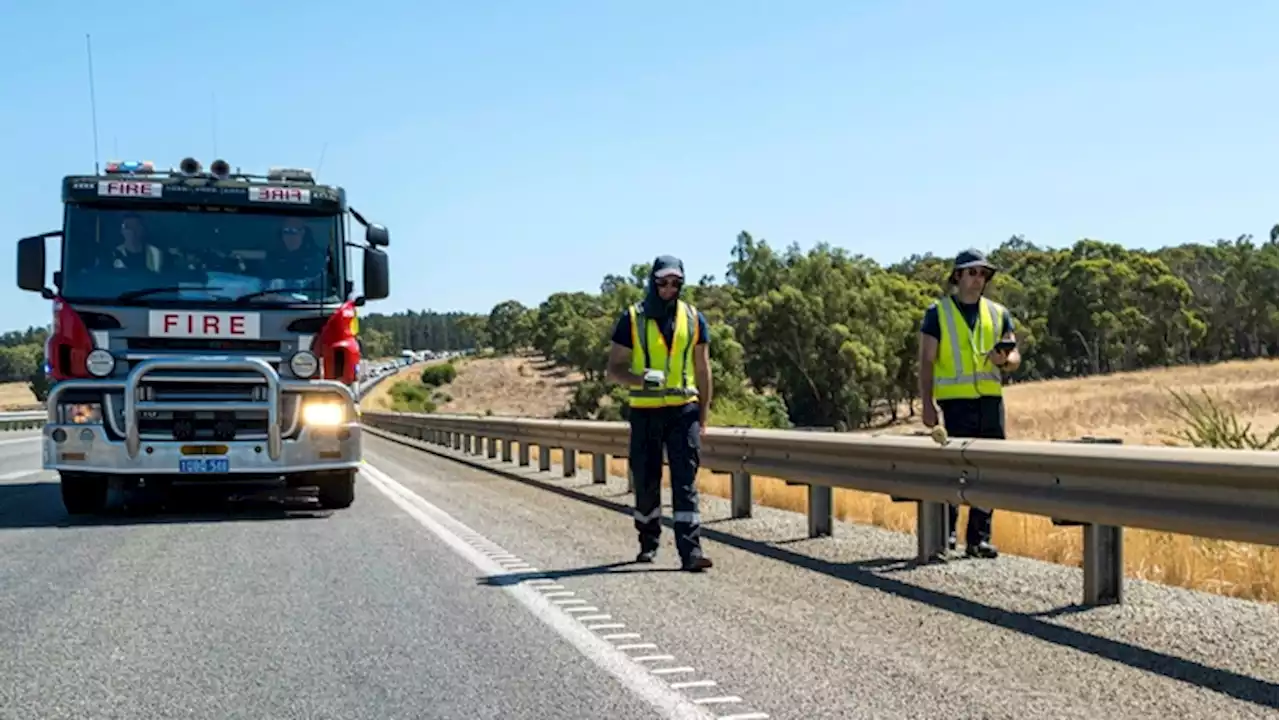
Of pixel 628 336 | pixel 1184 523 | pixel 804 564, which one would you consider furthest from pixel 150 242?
pixel 1184 523

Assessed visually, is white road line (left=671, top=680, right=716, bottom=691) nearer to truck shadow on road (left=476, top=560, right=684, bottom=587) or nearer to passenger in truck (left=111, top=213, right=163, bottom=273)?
truck shadow on road (left=476, top=560, right=684, bottom=587)

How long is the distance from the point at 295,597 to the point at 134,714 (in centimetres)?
257

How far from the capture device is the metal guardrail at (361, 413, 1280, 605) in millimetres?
5824

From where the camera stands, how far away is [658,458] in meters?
8.98

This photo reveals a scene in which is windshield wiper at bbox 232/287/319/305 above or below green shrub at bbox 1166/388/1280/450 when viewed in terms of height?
above

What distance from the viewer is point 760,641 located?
6059 mm

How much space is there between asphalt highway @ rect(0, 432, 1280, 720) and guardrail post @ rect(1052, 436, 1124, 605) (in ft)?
0.50

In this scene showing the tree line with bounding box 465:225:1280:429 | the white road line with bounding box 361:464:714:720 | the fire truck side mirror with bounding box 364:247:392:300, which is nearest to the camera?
the white road line with bounding box 361:464:714:720

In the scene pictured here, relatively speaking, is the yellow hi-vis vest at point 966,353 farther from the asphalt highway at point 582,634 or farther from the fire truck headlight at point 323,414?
the fire truck headlight at point 323,414

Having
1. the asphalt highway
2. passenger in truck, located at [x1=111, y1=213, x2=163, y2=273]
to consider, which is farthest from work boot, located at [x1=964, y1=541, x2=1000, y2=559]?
passenger in truck, located at [x1=111, y1=213, x2=163, y2=273]

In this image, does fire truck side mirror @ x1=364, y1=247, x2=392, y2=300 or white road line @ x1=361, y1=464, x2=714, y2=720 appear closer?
white road line @ x1=361, y1=464, x2=714, y2=720

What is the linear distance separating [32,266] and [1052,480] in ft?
28.4

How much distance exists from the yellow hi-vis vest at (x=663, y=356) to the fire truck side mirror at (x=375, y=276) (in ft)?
13.3

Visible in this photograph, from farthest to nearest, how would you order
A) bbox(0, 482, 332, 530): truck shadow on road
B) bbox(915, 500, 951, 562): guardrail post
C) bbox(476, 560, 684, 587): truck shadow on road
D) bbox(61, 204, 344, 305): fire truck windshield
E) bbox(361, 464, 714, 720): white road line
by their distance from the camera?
bbox(0, 482, 332, 530): truck shadow on road, bbox(61, 204, 344, 305): fire truck windshield, bbox(915, 500, 951, 562): guardrail post, bbox(476, 560, 684, 587): truck shadow on road, bbox(361, 464, 714, 720): white road line
